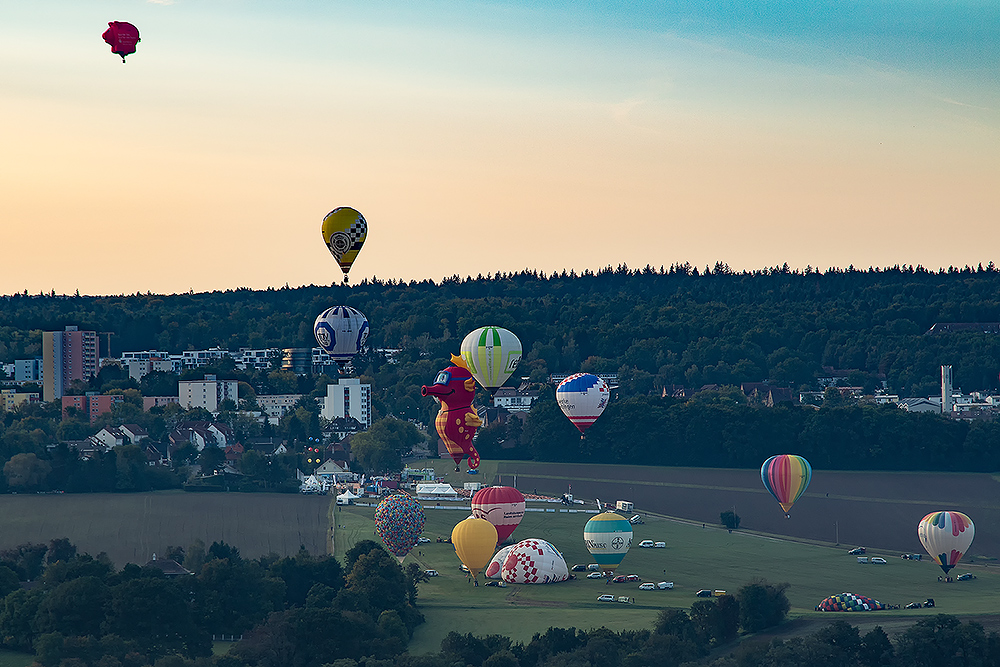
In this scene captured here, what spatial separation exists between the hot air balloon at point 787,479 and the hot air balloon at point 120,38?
36.7m

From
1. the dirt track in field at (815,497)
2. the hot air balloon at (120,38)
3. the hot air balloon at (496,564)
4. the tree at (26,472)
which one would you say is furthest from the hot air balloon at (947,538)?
the tree at (26,472)

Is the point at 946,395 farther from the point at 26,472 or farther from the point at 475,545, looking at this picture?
the point at 475,545

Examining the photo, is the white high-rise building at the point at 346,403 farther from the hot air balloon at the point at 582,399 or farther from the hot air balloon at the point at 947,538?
the hot air balloon at the point at 947,538

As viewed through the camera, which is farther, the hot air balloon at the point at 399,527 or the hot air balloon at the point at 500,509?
the hot air balloon at the point at 399,527

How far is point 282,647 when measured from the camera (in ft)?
164

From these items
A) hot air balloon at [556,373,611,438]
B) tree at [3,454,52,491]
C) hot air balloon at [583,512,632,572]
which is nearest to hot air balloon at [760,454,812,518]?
hot air balloon at [556,373,611,438]

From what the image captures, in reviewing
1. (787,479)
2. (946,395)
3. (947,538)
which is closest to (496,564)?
(947,538)

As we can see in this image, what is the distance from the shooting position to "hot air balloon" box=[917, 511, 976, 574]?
226 ft

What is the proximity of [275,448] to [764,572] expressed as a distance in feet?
167

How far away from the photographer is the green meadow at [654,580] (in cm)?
5734

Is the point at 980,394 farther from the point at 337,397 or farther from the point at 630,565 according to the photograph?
the point at 630,565

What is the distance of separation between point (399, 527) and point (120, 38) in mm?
24605

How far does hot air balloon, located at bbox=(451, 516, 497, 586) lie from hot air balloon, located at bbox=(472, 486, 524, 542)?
2272mm

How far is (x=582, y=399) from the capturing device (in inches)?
2963
